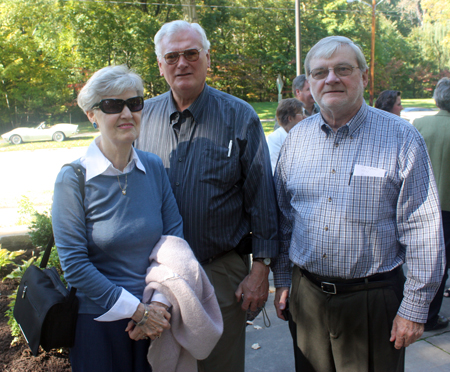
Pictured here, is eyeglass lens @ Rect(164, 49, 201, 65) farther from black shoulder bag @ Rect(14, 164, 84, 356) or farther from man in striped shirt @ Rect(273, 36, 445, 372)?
black shoulder bag @ Rect(14, 164, 84, 356)

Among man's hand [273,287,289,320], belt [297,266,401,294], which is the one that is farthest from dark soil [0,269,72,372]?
belt [297,266,401,294]

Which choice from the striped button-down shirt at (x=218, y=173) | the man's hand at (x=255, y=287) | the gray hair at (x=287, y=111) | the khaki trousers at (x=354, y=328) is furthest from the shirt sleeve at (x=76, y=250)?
the gray hair at (x=287, y=111)

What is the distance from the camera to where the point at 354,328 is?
208cm

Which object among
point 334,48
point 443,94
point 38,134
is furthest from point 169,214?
point 38,134

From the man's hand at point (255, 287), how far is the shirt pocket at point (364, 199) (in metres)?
0.68

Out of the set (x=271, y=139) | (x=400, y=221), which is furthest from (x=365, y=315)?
(x=271, y=139)

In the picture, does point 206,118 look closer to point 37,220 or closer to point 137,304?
point 137,304

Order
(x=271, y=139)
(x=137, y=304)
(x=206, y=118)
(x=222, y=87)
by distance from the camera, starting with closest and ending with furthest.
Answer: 1. (x=137, y=304)
2. (x=206, y=118)
3. (x=271, y=139)
4. (x=222, y=87)

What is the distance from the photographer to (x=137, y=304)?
1.83 metres

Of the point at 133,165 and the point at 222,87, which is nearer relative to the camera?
the point at 133,165

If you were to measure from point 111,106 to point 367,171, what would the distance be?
1.35 metres

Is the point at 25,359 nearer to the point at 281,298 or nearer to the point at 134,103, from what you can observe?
the point at 281,298

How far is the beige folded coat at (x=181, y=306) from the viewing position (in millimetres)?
1851

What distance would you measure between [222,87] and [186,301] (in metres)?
29.5
